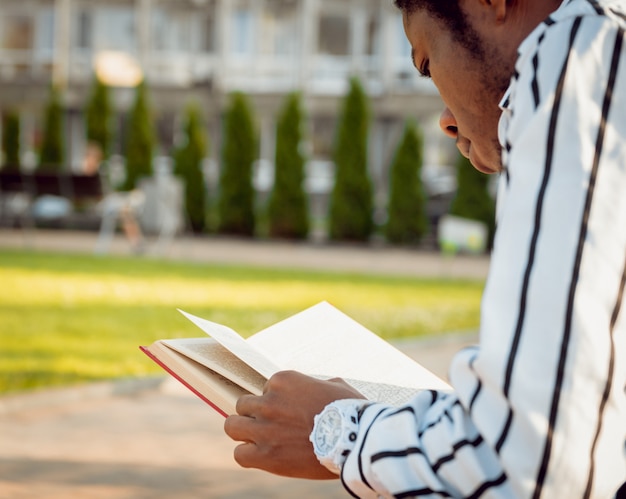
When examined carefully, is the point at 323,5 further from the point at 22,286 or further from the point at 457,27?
the point at 457,27

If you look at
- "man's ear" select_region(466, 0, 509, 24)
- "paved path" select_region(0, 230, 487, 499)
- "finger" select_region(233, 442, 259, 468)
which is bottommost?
"paved path" select_region(0, 230, 487, 499)

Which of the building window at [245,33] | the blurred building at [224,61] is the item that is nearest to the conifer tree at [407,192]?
the blurred building at [224,61]

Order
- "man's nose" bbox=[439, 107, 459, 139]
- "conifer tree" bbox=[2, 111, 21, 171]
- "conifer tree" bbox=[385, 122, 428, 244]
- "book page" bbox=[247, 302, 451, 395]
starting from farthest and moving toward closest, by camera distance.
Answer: "conifer tree" bbox=[2, 111, 21, 171], "conifer tree" bbox=[385, 122, 428, 244], "book page" bbox=[247, 302, 451, 395], "man's nose" bbox=[439, 107, 459, 139]

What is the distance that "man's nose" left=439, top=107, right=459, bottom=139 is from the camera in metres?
1.40

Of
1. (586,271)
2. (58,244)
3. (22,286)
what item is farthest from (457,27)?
(58,244)

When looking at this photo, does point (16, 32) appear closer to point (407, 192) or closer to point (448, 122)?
point (407, 192)

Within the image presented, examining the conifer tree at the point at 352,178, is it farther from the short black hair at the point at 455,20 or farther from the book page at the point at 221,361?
the short black hair at the point at 455,20

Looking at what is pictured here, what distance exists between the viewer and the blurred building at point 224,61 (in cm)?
3050

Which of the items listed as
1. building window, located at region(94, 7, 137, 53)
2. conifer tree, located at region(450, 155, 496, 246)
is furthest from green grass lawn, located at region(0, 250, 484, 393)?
building window, located at region(94, 7, 137, 53)

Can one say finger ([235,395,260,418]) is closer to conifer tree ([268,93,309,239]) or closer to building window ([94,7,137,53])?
conifer tree ([268,93,309,239])

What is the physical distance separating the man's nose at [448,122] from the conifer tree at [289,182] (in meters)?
19.7

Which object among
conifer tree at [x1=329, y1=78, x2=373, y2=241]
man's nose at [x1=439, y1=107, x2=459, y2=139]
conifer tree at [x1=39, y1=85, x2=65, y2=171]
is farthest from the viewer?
conifer tree at [x1=39, y1=85, x2=65, y2=171]

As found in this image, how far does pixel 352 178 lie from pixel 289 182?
1408 millimetres

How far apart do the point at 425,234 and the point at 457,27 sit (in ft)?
66.2
